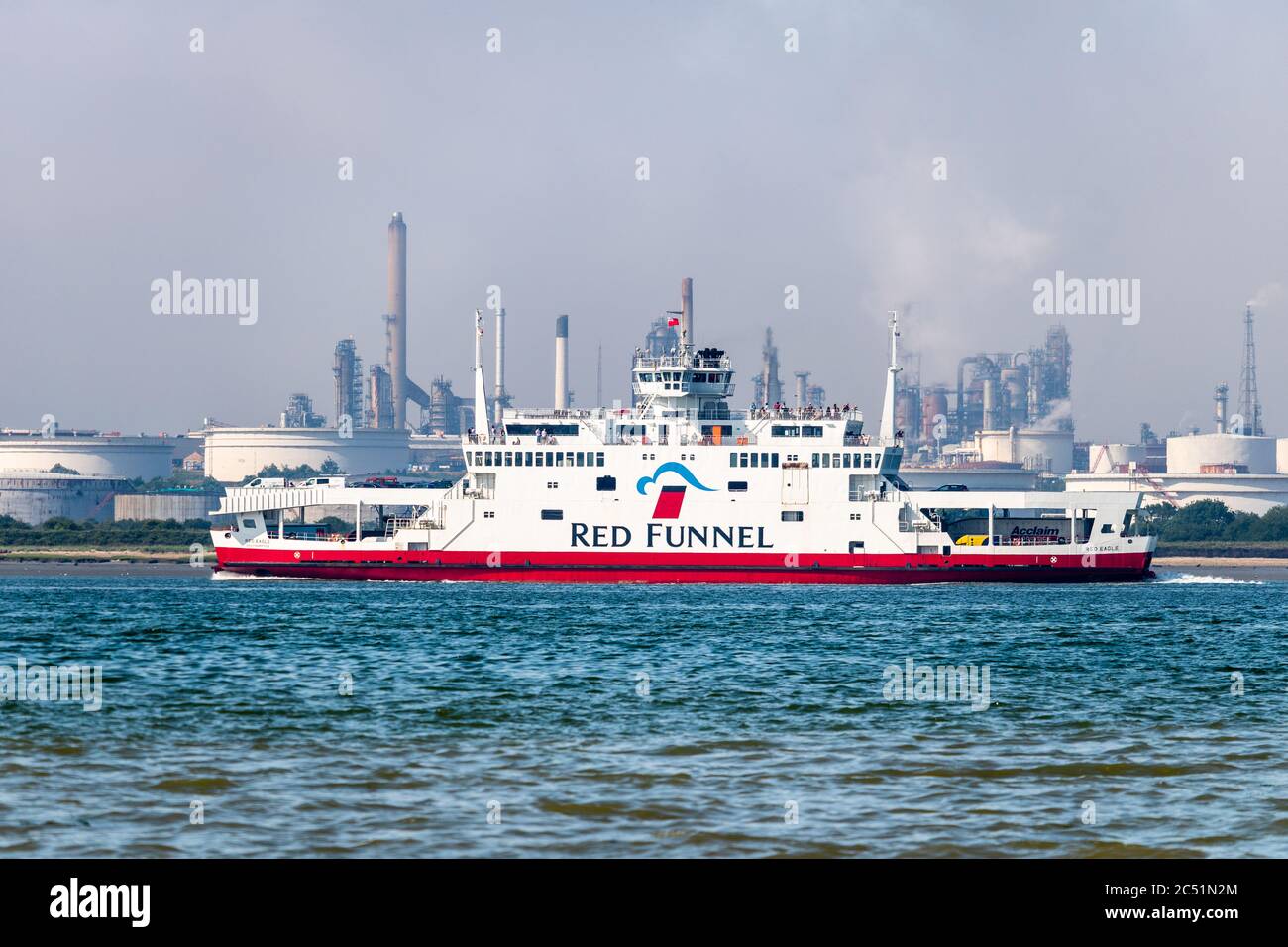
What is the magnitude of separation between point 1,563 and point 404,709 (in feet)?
300

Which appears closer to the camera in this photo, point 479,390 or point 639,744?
point 639,744

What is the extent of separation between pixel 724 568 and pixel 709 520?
2235 mm

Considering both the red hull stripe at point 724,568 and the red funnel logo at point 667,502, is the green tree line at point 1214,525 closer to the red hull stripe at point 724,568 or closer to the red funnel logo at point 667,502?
the red hull stripe at point 724,568

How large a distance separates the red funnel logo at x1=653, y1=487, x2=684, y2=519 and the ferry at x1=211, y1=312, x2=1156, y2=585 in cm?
6

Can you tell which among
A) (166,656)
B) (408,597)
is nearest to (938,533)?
(408,597)

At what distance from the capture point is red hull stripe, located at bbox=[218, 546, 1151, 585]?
71.2m

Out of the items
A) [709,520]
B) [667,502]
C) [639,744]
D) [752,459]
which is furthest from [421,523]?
[639,744]

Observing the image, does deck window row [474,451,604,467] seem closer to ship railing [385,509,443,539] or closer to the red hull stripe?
ship railing [385,509,443,539]

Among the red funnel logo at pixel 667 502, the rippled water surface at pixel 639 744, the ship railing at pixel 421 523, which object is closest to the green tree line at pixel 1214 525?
the red funnel logo at pixel 667 502

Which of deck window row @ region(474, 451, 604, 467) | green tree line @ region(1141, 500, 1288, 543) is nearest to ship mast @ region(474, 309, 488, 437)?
deck window row @ region(474, 451, 604, 467)

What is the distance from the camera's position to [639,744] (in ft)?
71.6

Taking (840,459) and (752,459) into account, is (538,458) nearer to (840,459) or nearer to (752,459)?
(752,459)

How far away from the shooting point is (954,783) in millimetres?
18766
